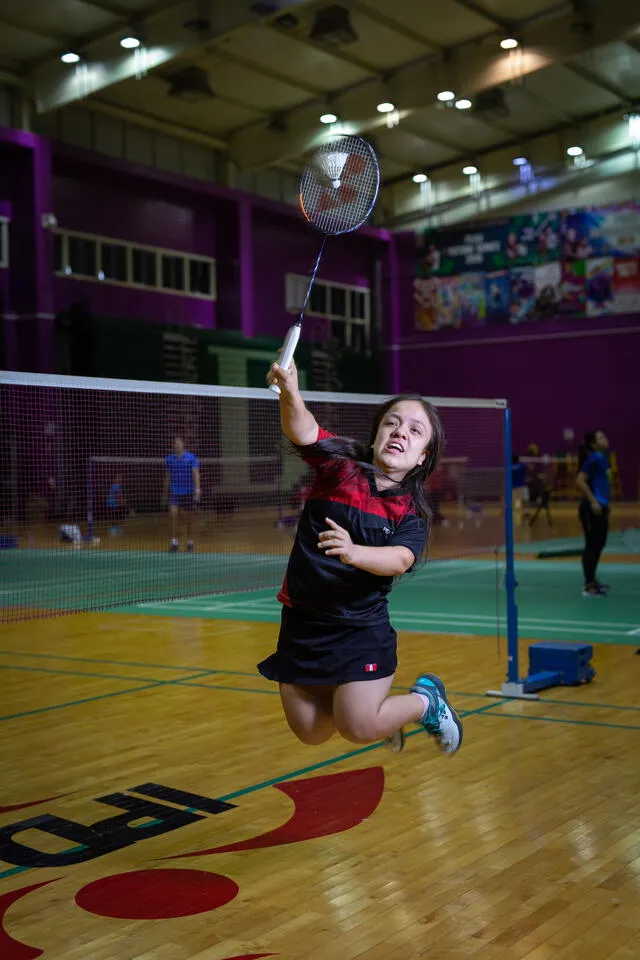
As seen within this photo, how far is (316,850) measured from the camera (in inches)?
161

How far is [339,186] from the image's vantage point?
167 inches

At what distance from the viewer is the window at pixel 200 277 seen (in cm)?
2658

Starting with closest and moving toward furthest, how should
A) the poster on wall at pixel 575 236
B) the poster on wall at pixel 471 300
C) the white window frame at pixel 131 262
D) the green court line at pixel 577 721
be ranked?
the green court line at pixel 577 721
the white window frame at pixel 131 262
the poster on wall at pixel 575 236
the poster on wall at pixel 471 300

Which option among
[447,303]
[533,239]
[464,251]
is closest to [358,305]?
[447,303]

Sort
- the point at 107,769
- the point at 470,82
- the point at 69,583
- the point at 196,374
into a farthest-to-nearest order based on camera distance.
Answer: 1. the point at 196,374
2. the point at 470,82
3. the point at 69,583
4. the point at 107,769

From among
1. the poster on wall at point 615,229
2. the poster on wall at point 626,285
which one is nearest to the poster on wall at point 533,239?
the poster on wall at point 615,229

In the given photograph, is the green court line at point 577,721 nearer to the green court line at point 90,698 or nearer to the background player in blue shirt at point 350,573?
the green court line at point 90,698

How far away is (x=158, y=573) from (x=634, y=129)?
62.7 feet

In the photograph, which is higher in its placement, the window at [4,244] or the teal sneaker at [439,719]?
the window at [4,244]

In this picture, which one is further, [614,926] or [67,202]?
[67,202]

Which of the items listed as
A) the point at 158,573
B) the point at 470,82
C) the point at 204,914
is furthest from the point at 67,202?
the point at 204,914

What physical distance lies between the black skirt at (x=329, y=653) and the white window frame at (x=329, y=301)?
80.6 ft

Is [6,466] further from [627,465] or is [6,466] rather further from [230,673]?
[627,465]

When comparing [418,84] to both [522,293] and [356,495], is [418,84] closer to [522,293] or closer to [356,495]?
[522,293]
